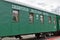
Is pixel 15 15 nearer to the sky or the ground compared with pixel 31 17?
nearer to the sky

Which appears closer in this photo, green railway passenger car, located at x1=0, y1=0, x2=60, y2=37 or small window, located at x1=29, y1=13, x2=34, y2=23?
green railway passenger car, located at x1=0, y1=0, x2=60, y2=37

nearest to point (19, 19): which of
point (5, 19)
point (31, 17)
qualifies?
point (5, 19)

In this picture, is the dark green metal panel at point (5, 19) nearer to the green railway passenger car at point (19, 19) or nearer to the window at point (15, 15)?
the green railway passenger car at point (19, 19)

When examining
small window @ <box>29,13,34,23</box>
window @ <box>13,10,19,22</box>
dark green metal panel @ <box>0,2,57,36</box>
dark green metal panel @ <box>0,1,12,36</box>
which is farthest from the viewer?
small window @ <box>29,13,34,23</box>

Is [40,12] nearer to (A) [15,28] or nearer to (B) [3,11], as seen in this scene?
(A) [15,28]

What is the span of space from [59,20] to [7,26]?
1174cm

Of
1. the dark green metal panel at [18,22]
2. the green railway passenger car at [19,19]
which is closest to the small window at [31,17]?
the green railway passenger car at [19,19]

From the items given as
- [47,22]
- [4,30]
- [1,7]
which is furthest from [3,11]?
[47,22]

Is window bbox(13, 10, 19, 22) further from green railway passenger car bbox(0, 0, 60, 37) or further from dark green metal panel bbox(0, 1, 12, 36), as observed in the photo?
dark green metal panel bbox(0, 1, 12, 36)

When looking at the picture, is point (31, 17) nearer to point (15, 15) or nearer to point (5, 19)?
point (15, 15)

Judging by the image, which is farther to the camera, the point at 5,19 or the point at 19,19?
the point at 19,19

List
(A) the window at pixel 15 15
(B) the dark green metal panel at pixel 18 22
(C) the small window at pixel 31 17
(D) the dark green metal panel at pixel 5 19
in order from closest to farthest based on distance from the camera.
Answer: (D) the dark green metal panel at pixel 5 19 < (B) the dark green metal panel at pixel 18 22 < (A) the window at pixel 15 15 < (C) the small window at pixel 31 17

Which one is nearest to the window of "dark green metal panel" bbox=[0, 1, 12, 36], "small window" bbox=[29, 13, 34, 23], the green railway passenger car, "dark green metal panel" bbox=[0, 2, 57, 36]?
the green railway passenger car

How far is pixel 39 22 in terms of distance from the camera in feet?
47.0
